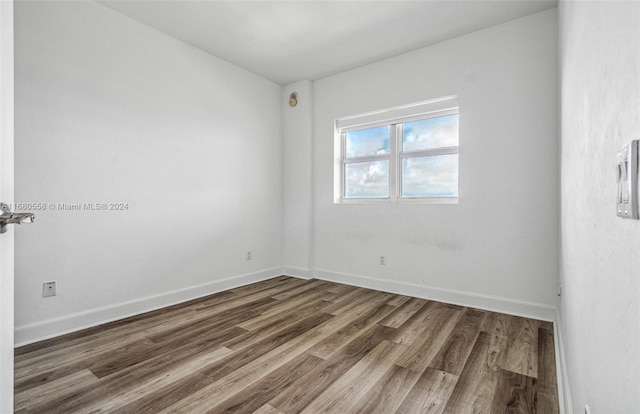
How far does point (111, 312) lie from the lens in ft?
8.69

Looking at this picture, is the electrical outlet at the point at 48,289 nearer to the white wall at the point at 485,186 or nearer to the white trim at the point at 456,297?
the white trim at the point at 456,297

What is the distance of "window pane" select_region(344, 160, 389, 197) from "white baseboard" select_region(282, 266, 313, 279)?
46.9 inches

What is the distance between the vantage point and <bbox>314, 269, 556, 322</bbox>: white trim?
2695mm

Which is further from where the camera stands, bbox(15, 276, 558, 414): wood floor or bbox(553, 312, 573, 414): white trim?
bbox(15, 276, 558, 414): wood floor

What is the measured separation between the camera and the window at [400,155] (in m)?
3.26

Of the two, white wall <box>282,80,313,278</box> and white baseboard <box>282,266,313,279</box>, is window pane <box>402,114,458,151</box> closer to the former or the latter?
white wall <box>282,80,313,278</box>

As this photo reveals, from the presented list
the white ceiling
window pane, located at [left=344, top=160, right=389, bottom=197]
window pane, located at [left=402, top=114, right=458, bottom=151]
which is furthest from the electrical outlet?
window pane, located at [left=402, top=114, right=458, bottom=151]

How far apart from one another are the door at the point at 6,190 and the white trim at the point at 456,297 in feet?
10.4

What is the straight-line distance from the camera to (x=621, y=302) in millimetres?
580

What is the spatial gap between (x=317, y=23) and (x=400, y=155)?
1.66 meters

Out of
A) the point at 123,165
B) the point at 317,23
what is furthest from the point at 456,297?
the point at 123,165

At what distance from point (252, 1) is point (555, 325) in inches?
147

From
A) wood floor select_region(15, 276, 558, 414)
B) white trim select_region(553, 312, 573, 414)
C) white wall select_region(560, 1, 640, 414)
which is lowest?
wood floor select_region(15, 276, 558, 414)

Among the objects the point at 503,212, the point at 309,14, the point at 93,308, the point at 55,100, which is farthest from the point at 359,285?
the point at 55,100
